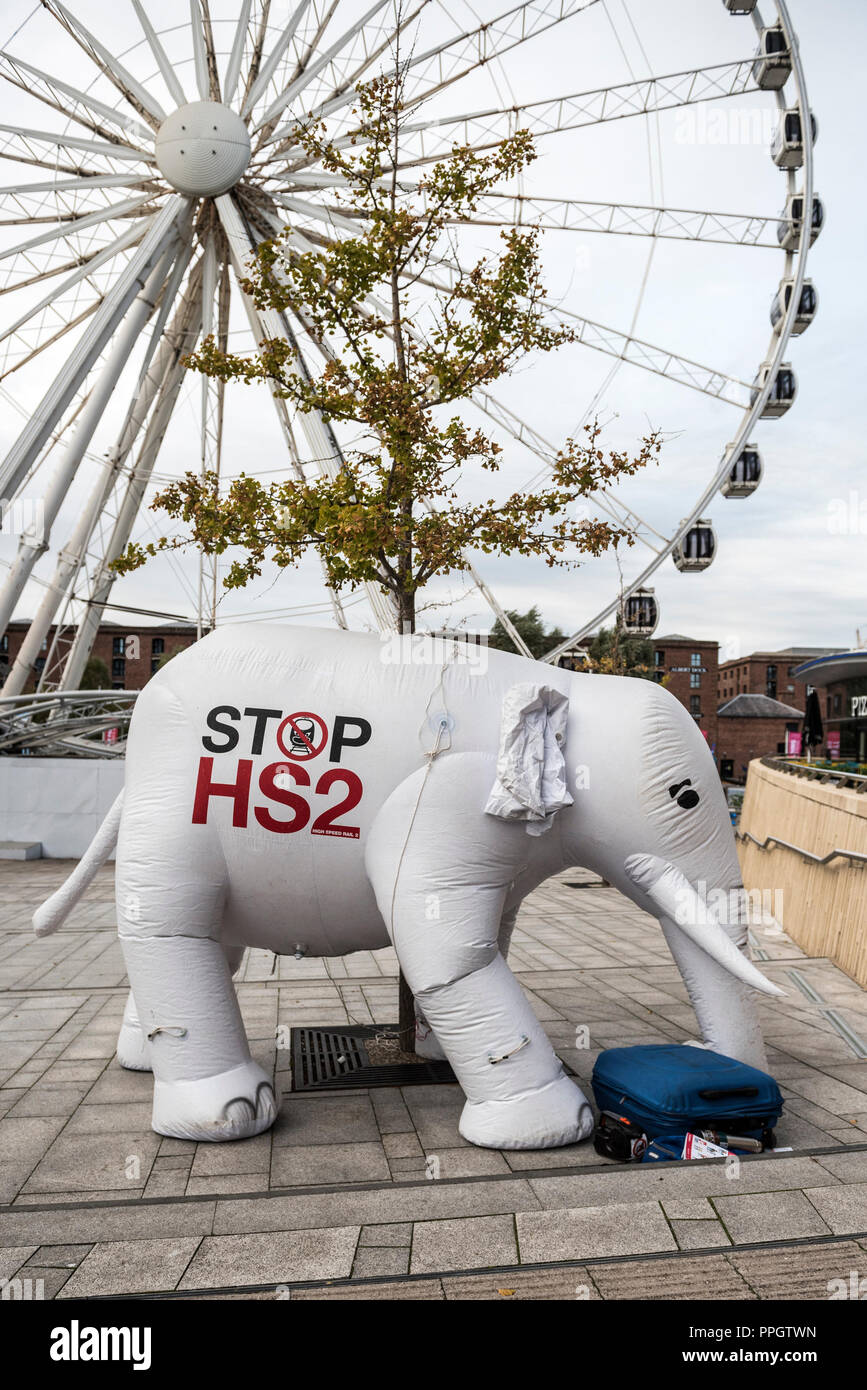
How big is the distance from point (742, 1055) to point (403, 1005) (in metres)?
2.57

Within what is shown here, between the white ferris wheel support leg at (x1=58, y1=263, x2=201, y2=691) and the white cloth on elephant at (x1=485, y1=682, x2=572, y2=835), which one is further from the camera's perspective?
the white ferris wheel support leg at (x1=58, y1=263, x2=201, y2=691)

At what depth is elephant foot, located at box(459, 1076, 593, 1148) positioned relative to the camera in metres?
5.40

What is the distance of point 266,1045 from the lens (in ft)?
24.6

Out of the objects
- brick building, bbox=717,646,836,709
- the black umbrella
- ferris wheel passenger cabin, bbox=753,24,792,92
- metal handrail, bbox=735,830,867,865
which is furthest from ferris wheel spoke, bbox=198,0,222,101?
brick building, bbox=717,646,836,709

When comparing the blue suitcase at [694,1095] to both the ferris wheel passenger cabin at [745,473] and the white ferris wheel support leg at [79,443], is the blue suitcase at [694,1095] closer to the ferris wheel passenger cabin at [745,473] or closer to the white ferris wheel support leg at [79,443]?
the ferris wheel passenger cabin at [745,473]

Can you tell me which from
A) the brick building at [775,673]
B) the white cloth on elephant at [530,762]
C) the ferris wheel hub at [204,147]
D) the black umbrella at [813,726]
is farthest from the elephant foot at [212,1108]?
the brick building at [775,673]

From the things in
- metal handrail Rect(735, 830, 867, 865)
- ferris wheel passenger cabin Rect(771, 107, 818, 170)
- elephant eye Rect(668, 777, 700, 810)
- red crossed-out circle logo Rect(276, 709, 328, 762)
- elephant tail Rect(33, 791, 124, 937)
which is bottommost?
metal handrail Rect(735, 830, 867, 865)

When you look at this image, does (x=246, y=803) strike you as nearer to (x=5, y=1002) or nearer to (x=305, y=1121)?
(x=305, y=1121)

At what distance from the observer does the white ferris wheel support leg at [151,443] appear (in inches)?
737

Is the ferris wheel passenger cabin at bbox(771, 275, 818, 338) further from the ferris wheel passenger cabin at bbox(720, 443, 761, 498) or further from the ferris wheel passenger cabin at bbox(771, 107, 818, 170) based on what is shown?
the ferris wheel passenger cabin at bbox(720, 443, 761, 498)

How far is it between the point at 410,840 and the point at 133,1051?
2.73 metres

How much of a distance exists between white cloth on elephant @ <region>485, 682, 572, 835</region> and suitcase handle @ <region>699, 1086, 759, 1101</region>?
1596 mm

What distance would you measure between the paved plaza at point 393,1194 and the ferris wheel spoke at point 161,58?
1489 centimetres
